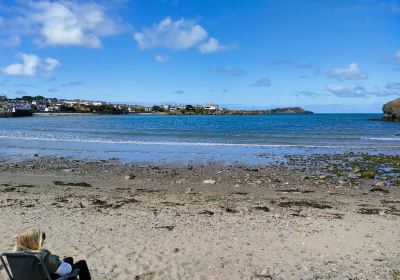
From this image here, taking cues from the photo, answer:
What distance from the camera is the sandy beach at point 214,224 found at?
25.3 feet

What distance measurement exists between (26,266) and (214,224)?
5713 millimetres

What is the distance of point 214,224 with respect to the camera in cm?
1034

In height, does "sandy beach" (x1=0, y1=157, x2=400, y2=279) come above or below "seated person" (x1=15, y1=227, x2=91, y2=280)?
below

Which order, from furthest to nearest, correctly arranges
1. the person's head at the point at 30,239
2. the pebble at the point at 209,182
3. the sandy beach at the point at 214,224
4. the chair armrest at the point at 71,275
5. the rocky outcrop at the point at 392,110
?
the rocky outcrop at the point at 392,110, the pebble at the point at 209,182, the sandy beach at the point at 214,224, the chair armrest at the point at 71,275, the person's head at the point at 30,239

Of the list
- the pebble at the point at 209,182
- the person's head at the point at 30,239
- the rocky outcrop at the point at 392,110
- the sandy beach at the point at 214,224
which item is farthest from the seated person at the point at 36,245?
the rocky outcrop at the point at 392,110

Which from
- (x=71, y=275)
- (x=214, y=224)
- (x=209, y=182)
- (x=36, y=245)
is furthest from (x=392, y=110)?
(x=36, y=245)

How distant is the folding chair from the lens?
511cm

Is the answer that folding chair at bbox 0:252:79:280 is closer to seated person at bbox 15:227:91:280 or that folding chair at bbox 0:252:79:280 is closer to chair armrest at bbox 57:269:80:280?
seated person at bbox 15:227:91:280

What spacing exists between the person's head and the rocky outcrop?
4229 inches

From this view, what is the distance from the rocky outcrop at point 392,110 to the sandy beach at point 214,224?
92343mm

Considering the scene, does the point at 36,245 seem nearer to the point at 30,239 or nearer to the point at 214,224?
the point at 30,239

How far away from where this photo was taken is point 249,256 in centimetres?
823

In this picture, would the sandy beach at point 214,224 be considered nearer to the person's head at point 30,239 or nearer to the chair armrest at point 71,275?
the chair armrest at point 71,275

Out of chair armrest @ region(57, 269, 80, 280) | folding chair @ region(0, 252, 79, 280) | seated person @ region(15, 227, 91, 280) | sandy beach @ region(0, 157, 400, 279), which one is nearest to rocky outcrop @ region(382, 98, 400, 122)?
sandy beach @ region(0, 157, 400, 279)
